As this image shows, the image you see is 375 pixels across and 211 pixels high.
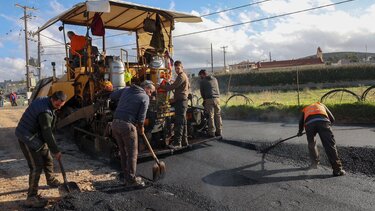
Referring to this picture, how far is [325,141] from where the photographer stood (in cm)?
550

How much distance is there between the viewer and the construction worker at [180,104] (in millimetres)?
6594

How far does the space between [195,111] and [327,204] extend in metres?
3.56

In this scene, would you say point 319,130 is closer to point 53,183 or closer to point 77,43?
point 53,183

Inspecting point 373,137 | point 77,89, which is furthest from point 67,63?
point 373,137

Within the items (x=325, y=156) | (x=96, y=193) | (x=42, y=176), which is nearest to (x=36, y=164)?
(x=96, y=193)

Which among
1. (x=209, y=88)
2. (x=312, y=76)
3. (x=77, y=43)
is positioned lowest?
(x=209, y=88)

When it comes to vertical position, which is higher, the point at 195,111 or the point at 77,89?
the point at 77,89

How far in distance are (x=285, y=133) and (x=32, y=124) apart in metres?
6.04

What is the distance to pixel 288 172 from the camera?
545 cm

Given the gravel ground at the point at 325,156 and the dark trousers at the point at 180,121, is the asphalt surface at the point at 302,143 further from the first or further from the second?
the dark trousers at the point at 180,121

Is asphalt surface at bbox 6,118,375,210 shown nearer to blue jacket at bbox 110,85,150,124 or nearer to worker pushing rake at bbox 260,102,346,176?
worker pushing rake at bbox 260,102,346,176

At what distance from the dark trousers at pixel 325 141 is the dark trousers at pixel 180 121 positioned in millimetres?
2233

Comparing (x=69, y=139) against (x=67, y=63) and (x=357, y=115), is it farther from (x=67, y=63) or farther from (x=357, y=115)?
(x=357, y=115)

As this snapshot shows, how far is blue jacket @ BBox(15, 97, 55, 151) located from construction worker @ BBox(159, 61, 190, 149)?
2596 millimetres
